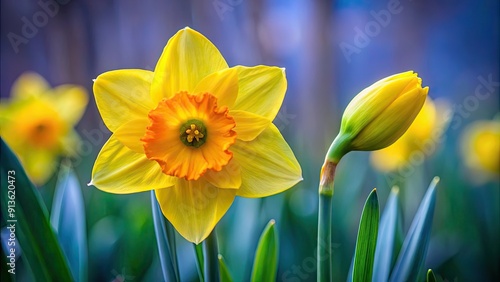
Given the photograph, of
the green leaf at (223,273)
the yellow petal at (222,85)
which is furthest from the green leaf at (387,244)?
the yellow petal at (222,85)

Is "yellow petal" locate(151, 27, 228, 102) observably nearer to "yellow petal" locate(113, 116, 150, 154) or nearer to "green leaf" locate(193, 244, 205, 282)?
"yellow petal" locate(113, 116, 150, 154)

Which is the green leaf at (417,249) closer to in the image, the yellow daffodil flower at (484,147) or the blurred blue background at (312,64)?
the blurred blue background at (312,64)

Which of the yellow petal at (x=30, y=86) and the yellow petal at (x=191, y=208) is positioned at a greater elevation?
the yellow petal at (x=30, y=86)

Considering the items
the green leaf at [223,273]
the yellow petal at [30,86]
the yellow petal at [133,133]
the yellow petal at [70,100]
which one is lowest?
the green leaf at [223,273]

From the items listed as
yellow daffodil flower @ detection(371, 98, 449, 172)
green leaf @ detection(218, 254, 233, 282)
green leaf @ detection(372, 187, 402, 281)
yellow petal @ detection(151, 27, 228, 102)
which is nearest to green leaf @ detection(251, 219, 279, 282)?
green leaf @ detection(218, 254, 233, 282)

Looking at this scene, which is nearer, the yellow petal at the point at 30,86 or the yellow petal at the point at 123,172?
the yellow petal at the point at 123,172

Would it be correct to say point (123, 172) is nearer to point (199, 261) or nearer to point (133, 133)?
point (133, 133)
